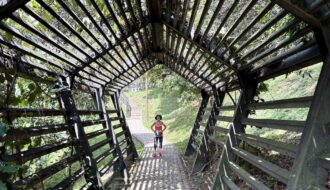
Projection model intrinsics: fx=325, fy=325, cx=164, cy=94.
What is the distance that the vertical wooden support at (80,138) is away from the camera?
14.5 ft

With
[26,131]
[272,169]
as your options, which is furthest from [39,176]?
[272,169]

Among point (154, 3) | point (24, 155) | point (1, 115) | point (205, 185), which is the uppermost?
point (154, 3)

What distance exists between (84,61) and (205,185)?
341 centimetres

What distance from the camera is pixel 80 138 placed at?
15.0 feet

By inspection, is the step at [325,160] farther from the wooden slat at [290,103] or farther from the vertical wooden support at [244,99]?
the vertical wooden support at [244,99]

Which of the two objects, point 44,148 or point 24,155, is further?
point 44,148

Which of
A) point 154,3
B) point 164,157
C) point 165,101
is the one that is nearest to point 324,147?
point 154,3

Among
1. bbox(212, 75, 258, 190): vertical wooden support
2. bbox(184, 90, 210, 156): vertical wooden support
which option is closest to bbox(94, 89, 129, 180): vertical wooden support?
bbox(212, 75, 258, 190): vertical wooden support

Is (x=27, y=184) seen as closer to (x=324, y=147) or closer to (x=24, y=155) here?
(x=24, y=155)

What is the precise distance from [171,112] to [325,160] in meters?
25.4

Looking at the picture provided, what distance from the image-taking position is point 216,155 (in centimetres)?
760

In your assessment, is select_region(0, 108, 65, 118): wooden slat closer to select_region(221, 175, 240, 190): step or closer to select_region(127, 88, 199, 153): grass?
select_region(221, 175, 240, 190): step

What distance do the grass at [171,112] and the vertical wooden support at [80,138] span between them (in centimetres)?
Result: 762

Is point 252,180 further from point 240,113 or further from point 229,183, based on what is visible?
point 240,113
